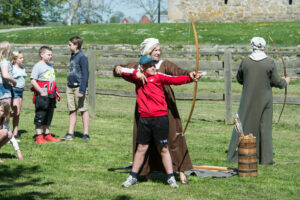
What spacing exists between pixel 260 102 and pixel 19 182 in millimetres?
3688

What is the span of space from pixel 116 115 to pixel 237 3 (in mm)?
28434

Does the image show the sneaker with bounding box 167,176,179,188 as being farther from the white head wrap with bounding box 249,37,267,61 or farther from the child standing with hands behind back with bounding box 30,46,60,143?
the child standing with hands behind back with bounding box 30,46,60,143

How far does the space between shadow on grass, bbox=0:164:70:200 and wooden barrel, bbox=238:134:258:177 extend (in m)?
2.47

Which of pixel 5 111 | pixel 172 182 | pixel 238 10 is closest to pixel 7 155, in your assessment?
pixel 5 111

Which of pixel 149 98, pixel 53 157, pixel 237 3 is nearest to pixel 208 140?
pixel 53 157

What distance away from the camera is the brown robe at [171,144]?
21.2 ft

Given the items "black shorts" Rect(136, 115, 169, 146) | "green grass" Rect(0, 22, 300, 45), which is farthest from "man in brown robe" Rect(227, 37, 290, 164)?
"green grass" Rect(0, 22, 300, 45)

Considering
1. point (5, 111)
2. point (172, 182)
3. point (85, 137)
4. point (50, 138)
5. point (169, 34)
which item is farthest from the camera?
point (169, 34)

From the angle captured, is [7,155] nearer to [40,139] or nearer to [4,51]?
[40,139]

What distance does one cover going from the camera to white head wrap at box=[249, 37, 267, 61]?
7812mm

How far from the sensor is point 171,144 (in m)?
6.50

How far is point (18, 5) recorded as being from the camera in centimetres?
5078

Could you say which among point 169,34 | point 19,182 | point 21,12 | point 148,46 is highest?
point 21,12

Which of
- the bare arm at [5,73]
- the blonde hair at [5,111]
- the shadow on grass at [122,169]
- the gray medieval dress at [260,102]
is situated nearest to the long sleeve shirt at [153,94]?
the shadow on grass at [122,169]
